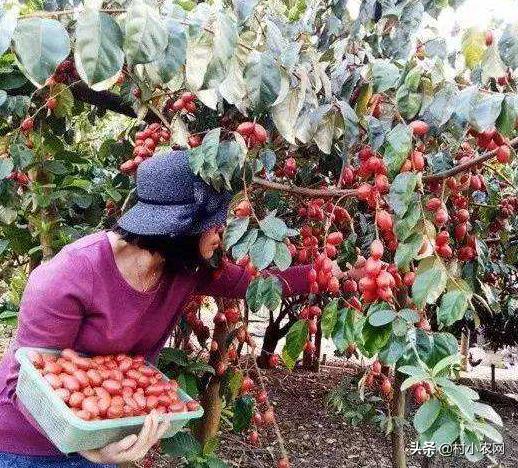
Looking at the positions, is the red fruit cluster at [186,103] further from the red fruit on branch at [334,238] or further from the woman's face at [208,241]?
the red fruit on branch at [334,238]

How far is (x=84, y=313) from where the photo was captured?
1425 millimetres

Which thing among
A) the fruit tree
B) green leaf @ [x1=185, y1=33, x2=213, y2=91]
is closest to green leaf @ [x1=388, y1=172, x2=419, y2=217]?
the fruit tree

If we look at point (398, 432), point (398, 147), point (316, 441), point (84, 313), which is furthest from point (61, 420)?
point (316, 441)

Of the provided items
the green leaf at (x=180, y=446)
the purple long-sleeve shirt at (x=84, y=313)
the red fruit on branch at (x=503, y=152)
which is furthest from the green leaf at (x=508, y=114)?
the green leaf at (x=180, y=446)

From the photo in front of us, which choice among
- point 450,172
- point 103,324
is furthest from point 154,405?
point 450,172

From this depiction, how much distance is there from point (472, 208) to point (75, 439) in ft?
5.75

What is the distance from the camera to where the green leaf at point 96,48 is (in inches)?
30.4

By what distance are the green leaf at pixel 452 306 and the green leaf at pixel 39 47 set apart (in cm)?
86

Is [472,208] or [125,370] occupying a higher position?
[472,208]

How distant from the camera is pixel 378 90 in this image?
1.29 meters

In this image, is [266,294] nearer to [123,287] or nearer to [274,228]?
[274,228]

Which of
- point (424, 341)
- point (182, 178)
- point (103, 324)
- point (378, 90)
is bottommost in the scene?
point (103, 324)

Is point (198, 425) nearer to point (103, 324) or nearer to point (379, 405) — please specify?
point (103, 324)

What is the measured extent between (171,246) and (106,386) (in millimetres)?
349
